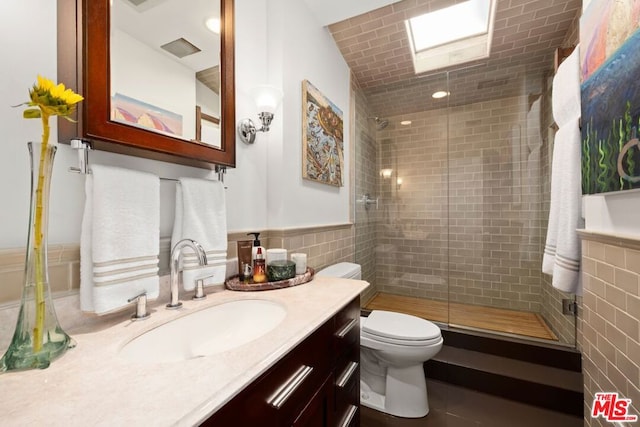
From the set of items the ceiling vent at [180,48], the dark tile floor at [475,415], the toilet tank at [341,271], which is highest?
the ceiling vent at [180,48]

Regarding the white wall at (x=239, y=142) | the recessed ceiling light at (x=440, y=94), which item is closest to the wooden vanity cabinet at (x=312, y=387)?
the white wall at (x=239, y=142)

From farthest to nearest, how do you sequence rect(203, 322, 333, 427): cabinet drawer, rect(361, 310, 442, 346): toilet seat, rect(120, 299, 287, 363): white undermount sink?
rect(361, 310, 442, 346): toilet seat < rect(120, 299, 287, 363): white undermount sink < rect(203, 322, 333, 427): cabinet drawer

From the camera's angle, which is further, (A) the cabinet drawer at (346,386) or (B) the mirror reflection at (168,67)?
(A) the cabinet drawer at (346,386)

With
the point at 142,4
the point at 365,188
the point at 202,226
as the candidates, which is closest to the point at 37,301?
the point at 202,226

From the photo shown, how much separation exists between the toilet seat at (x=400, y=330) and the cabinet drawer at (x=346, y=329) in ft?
1.26

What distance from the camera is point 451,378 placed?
6.32ft

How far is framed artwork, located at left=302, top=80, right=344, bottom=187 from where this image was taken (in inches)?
71.6

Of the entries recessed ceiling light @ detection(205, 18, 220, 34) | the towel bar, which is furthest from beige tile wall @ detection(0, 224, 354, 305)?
recessed ceiling light @ detection(205, 18, 220, 34)

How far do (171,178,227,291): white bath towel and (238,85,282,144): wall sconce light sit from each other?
0.39 m

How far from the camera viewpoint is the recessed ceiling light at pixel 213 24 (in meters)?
1.22

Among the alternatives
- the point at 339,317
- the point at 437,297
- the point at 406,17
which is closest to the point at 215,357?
the point at 339,317

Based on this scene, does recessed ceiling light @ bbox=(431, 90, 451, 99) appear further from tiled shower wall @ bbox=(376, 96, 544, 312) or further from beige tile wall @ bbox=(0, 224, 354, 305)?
beige tile wall @ bbox=(0, 224, 354, 305)

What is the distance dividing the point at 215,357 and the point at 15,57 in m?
0.94

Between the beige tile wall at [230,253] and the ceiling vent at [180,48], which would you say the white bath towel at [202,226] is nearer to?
the beige tile wall at [230,253]
